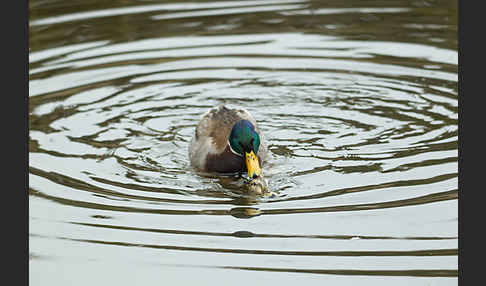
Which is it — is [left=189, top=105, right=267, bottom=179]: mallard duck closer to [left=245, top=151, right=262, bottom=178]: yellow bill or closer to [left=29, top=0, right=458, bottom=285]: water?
[left=245, top=151, right=262, bottom=178]: yellow bill

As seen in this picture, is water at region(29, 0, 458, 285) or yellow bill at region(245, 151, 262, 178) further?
yellow bill at region(245, 151, 262, 178)

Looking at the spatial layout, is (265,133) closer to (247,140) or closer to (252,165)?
(247,140)

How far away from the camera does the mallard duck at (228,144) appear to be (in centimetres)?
926

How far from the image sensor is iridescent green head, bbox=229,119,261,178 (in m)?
9.16

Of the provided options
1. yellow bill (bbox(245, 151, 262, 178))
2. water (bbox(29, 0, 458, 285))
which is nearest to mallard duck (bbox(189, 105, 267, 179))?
yellow bill (bbox(245, 151, 262, 178))

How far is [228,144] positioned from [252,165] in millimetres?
712

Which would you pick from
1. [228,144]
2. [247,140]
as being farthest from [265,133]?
[247,140]

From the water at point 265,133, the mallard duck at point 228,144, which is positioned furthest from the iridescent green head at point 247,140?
the water at point 265,133

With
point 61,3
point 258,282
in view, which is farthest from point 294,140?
point 61,3

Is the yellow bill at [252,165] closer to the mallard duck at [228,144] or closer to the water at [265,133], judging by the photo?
the mallard duck at [228,144]

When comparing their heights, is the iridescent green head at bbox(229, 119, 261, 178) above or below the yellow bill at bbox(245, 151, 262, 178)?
above

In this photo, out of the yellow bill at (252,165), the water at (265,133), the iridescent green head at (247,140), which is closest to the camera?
the water at (265,133)

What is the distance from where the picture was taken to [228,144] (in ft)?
31.8

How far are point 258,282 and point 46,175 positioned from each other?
10.8ft
